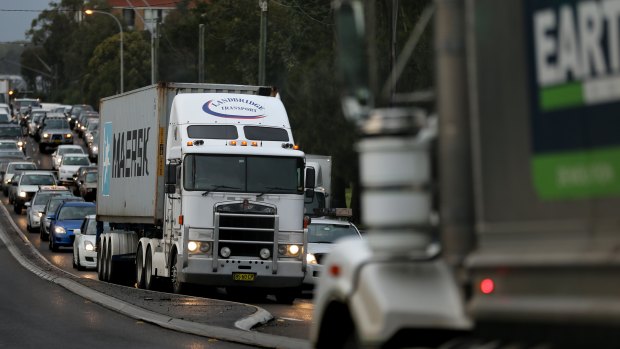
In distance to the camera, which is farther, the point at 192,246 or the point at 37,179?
the point at 37,179

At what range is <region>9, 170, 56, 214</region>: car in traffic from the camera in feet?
205

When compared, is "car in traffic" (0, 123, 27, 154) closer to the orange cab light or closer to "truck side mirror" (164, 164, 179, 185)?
"truck side mirror" (164, 164, 179, 185)

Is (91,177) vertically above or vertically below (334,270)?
above

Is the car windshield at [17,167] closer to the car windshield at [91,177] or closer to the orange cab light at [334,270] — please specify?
the car windshield at [91,177]

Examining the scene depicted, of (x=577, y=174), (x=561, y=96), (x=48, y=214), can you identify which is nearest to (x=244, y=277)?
(x=561, y=96)

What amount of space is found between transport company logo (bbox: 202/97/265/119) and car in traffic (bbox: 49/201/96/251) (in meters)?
19.3

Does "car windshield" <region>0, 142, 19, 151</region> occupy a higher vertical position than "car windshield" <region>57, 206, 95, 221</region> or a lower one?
higher

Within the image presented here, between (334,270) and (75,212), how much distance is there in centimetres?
3893

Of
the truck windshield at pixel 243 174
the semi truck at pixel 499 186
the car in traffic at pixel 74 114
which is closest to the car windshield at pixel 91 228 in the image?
the truck windshield at pixel 243 174

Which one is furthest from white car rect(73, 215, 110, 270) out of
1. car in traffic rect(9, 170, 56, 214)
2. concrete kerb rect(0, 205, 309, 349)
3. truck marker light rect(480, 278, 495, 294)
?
truck marker light rect(480, 278, 495, 294)

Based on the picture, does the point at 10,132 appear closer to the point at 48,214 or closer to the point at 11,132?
the point at 11,132

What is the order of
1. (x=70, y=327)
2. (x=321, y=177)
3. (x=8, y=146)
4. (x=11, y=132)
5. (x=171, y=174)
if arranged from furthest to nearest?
(x=11, y=132)
(x=8, y=146)
(x=321, y=177)
(x=171, y=174)
(x=70, y=327)

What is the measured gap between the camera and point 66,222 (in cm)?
4569

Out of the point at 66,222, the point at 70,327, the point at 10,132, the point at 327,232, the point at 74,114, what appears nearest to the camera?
the point at 70,327
